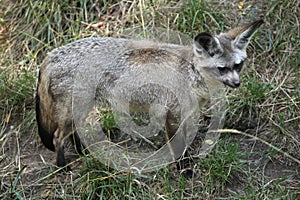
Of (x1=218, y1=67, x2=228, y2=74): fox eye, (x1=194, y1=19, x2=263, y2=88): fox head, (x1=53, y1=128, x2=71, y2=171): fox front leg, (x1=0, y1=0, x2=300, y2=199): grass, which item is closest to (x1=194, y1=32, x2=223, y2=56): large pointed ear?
(x1=194, y1=19, x2=263, y2=88): fox head

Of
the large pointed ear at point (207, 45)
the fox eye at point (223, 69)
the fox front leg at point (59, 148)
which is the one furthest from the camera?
the fox front leg at point (59, 148)

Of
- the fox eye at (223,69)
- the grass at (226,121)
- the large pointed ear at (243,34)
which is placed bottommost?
the grass at (226,121)

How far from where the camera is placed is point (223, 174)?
16.0 ft

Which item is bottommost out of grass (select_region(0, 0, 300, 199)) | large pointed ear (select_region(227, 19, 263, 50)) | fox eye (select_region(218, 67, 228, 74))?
grass (select_region(0, 0, 300, 199))

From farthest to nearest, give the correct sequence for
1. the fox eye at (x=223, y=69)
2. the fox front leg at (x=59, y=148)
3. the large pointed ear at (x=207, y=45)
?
the fox front leg at (x=59, y=148), the fox eye at (x=223, y=69), the large pointed ear at (x=207, y=45)

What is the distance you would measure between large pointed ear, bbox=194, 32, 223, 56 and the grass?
0.79m

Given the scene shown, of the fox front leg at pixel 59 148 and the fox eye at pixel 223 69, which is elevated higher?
the fox eye at pixel 223 69

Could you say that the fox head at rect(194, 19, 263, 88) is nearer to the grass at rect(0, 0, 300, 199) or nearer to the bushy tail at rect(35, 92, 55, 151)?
the grass at rect(0, 0, 300, 199)

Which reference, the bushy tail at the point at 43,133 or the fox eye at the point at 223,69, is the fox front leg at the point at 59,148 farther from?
the fox eye at the point at 223,69

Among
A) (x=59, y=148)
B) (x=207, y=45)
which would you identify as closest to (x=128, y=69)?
(x=207, y=45)

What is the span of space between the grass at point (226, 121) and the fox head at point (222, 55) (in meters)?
0.57

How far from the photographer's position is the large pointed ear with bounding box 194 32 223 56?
4.68 m

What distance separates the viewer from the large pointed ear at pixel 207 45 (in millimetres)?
4684

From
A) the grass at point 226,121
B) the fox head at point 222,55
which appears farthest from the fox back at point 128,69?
the grass at point 226,121
